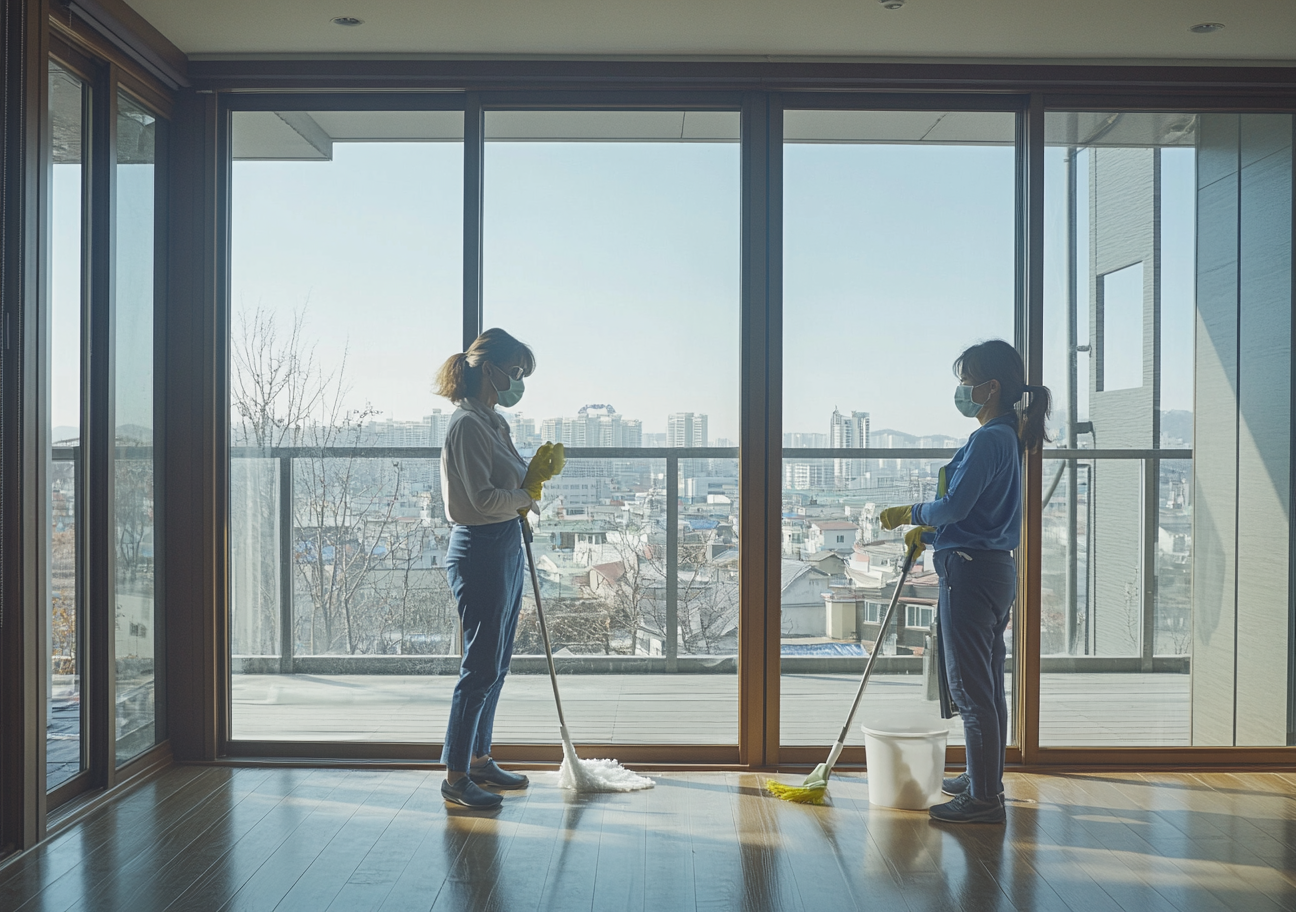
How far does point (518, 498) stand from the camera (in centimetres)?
315

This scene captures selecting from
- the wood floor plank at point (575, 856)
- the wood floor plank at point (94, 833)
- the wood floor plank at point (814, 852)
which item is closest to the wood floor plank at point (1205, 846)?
the wood floor plank at point (814, 852)

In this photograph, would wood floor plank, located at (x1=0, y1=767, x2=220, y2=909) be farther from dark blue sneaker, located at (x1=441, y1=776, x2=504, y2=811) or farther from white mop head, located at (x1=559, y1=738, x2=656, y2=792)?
white mop head, located at (x1=559, y1=738, x2=656, y2=792)

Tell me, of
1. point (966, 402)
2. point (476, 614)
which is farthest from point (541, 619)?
point (966, 402)

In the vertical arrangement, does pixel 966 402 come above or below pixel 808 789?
above

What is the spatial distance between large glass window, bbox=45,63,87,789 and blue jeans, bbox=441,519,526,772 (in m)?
1.18

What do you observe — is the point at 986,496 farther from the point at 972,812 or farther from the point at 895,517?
the point at 972,812

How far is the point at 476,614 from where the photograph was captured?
10.3 feet

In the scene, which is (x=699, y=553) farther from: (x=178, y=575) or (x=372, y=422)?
(x=178, y=575)

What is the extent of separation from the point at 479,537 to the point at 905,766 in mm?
1559

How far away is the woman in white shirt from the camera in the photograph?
312 cm

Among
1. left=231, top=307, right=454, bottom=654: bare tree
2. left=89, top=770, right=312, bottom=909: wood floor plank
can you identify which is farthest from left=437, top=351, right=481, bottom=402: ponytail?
left=89, top=770, right=312, bottom=909: wood floor plank

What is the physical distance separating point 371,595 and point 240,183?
5.33 ft

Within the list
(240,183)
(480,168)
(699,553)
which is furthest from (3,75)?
(699,553)

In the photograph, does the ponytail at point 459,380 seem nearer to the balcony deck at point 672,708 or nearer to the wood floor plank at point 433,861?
the balcony deck at point 672,708
